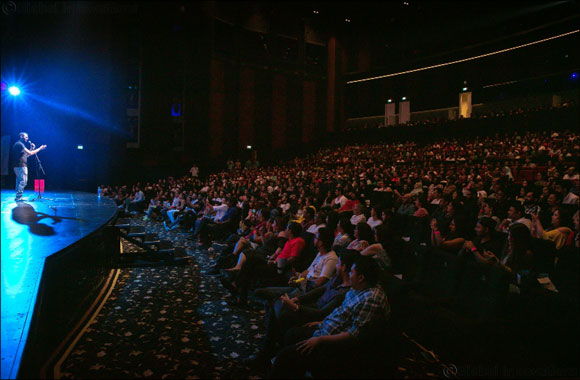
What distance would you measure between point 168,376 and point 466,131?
15756 millimetres

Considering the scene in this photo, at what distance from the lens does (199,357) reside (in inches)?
113

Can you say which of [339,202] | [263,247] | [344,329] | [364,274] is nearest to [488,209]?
[339,202]

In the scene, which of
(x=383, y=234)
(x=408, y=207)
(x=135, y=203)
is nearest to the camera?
(x=383, y=234)

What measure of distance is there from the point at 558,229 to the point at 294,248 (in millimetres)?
3133

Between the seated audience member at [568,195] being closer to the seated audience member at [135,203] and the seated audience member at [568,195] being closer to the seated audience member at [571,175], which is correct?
the seated audience member at [571,175]

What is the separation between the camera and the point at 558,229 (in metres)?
4.30

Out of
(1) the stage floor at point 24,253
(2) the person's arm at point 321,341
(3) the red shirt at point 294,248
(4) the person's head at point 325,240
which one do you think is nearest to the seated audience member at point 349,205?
(3) the red shirt at point 294,248

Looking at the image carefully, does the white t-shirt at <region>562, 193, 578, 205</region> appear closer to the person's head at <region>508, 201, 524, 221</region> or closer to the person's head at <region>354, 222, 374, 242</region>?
the person's head at <region>508, 201, 524, 221</region>

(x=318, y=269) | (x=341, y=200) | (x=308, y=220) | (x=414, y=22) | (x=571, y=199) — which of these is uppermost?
(x=414, y=22)

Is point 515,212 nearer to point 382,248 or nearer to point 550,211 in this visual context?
point 550,211

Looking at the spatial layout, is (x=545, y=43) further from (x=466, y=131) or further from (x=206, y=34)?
(x=206, y=34)

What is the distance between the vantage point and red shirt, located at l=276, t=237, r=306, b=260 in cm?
422

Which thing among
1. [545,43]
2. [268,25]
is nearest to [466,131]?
[545,43]

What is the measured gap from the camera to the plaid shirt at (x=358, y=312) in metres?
2.20
